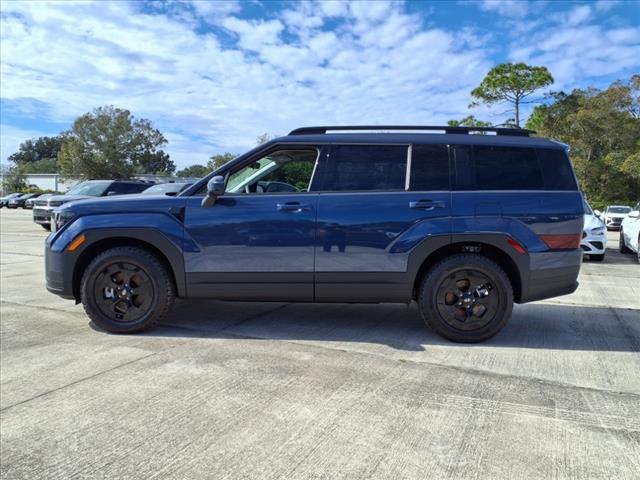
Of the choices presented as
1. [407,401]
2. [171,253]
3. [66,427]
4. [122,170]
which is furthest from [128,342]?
[122,170]

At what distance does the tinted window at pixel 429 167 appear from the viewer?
450cm

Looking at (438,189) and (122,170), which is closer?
(438,189)

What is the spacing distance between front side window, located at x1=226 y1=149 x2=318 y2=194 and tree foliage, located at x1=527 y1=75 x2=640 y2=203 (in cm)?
2983

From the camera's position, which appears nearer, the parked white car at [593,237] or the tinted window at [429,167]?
the tinted window at [429,167]

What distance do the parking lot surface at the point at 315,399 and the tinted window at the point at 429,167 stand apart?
56.5 inches

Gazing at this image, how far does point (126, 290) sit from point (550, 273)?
3898 millimetres

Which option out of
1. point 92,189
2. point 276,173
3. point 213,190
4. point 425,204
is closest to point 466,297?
point 425,204

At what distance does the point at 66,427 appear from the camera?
2.94m

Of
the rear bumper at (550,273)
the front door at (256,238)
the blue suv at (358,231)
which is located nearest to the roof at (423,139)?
the blue suv at (358,231)

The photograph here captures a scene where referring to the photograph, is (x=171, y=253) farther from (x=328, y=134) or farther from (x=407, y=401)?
(x=407, y=401)

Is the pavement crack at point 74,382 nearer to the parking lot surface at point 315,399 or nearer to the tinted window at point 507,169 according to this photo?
the parking lot surface at point 315,399

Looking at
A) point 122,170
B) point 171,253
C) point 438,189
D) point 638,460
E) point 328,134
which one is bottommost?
point 638,460

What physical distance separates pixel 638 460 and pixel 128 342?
3.91 metres

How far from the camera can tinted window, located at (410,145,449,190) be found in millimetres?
4496
